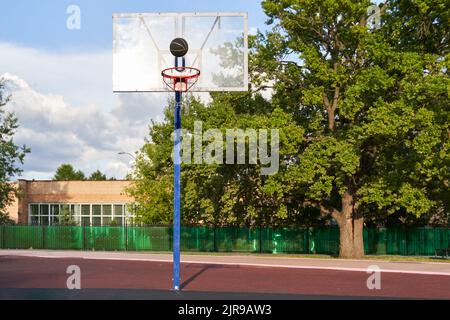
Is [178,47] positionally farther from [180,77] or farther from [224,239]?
[224,239]

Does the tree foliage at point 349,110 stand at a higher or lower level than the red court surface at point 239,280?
higher

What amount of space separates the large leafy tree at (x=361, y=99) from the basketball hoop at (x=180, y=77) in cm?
1303

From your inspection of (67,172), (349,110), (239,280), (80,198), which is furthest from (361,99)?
(67,172)

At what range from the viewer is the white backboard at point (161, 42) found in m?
17.8

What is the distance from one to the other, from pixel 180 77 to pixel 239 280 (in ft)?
22.5

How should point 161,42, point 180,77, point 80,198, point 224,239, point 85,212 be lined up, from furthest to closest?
point 85,212, point 80,198, point 224,239, point 161,42, point 180,77

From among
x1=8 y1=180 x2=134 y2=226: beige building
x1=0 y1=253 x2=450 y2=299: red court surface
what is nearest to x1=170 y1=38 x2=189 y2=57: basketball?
x1=0 y1=253 x2=450 y2=299: red court surface

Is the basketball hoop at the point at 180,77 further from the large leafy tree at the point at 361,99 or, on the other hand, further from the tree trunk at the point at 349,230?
the tree trunk at the point at 349,230

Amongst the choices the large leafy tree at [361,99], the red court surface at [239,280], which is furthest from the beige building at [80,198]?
the red court surface at [239,280]

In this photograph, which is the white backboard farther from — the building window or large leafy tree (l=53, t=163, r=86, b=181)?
large leafy tree (l=53, t=163, r=86, b=181)

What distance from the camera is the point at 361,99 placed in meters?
30.7
